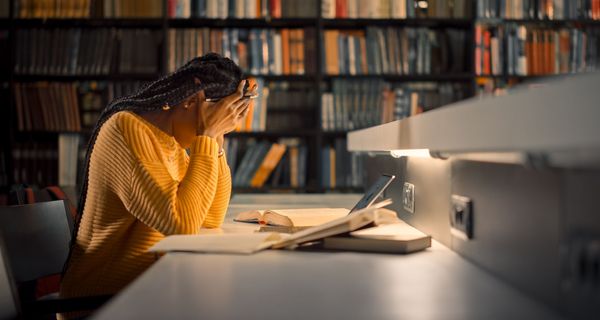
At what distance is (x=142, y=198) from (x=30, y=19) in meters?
2.63

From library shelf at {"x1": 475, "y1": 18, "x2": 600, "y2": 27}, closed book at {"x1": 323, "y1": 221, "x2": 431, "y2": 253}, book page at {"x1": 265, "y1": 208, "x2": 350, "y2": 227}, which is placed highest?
library shelf at {"x1": 475, "y1": 18, "x2": 600, "y2": 27}

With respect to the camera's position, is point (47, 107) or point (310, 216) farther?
point (47, 107)

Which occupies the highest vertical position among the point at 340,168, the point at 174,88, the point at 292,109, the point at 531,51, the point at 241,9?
the point at 241,9

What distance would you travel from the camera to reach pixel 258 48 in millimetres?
3555

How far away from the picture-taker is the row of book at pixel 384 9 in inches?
140

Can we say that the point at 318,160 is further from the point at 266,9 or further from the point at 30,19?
the point at 30,19

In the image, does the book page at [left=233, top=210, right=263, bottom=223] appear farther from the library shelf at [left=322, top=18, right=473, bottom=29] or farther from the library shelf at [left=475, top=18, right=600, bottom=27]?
the library shelf at [left=475, top=18, right=600, bottom=27]

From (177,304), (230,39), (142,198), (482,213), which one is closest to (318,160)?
(230,39)

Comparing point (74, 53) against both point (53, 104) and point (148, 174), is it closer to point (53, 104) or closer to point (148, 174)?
point (53, 104)

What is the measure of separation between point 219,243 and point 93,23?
2.84m

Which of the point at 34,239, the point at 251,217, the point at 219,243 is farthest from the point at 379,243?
the point at 34,239

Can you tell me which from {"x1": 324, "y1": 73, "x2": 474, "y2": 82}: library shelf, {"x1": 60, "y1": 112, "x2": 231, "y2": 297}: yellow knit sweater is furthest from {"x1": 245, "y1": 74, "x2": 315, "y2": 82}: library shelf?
{"x1": 60, "y1": 112, "x2": 231, "y2": 297}: yellow knit sweater

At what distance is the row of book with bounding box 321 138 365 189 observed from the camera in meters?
3.58

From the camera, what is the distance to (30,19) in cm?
355
